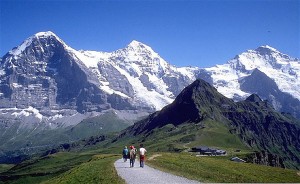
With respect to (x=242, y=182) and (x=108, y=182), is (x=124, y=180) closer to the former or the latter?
(x=108, y=182)

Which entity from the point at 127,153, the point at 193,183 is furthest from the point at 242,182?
the point at 127,153

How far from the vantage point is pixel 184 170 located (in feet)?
218

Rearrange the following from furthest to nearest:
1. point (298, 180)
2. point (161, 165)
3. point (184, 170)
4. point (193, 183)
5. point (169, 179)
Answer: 1. point (161, 165)
2. point (298, 180)
3. point (184, 170)
4. point (169, 179)
5. point (193, 183)

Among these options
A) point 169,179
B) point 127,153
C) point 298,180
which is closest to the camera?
point 169,179

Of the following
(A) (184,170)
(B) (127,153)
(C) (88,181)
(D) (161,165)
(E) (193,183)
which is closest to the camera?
(E) (193,183)

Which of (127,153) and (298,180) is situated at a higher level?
(127,153)

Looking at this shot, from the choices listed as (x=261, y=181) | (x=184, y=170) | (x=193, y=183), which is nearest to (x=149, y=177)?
(x=193, y=183)

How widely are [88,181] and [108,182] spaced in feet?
21.2

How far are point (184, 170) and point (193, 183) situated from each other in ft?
55.1

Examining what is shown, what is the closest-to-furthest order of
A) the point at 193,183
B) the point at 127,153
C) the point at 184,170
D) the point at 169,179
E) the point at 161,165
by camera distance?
the point at 193,183, the point at 169,179, the point at 184,170, the point at 161,165, the point at 127,153

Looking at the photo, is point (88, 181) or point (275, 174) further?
point (275, 174)

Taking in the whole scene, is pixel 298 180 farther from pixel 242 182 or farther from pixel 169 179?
pixel 169 179

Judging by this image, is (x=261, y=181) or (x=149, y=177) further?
(x=261, y=181)

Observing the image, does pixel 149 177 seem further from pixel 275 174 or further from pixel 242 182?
pixel 275 174
